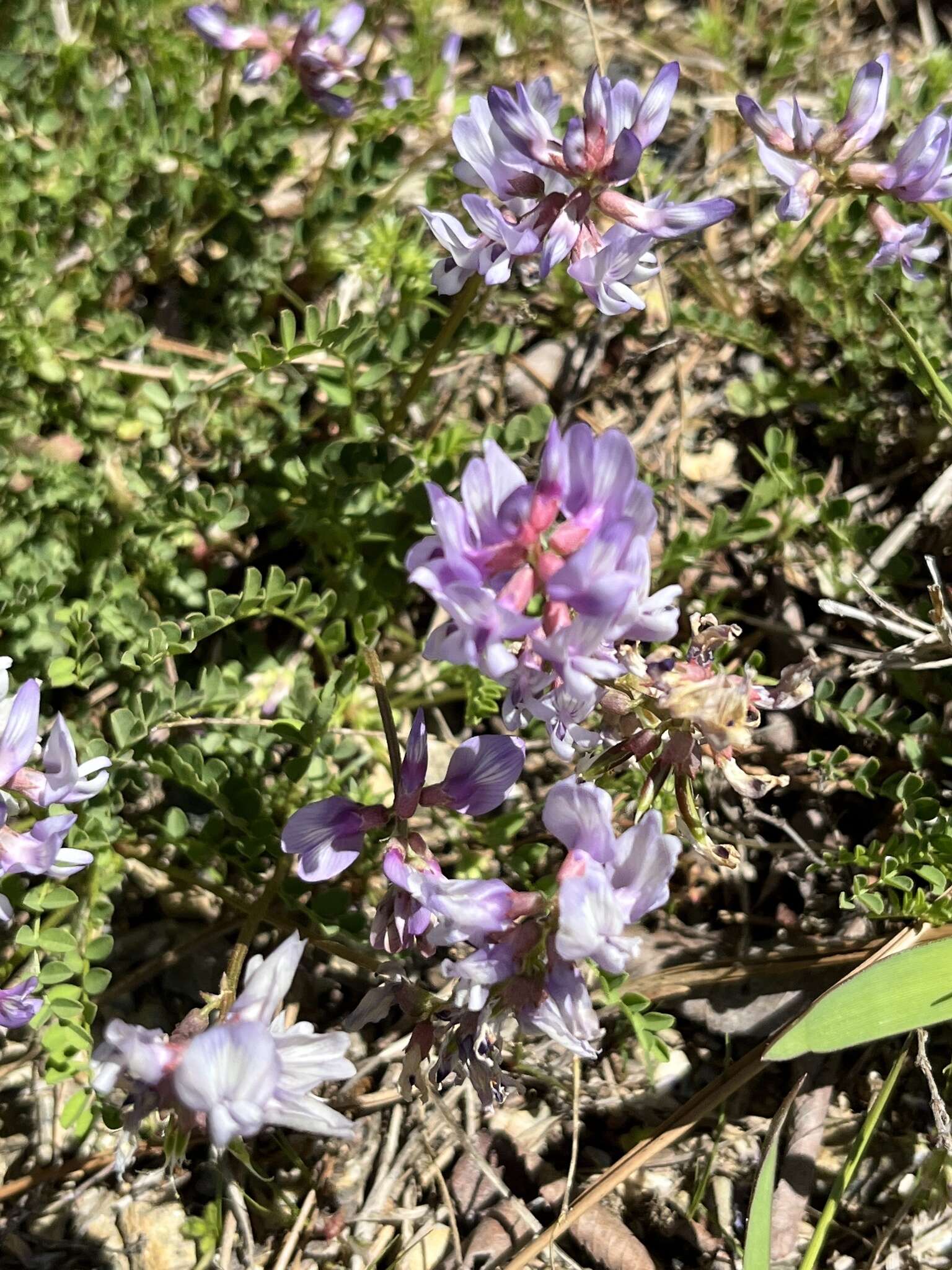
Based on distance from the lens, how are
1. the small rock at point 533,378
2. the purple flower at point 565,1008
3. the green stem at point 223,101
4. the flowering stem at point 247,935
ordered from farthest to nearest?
Result: the small rock at point 533,378 < the green stem at point 223,101 < the flowering stem at point 247,935 < the purple flower at point 565,1008

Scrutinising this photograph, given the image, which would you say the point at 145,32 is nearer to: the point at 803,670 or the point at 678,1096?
the point at 803,670

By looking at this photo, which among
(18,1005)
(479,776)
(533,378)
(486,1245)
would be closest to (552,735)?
(479,776)

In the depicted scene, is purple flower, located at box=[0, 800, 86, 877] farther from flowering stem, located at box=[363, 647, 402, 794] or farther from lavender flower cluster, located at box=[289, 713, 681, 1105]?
flowering stem, located at box=[363, 647, 402, 794]

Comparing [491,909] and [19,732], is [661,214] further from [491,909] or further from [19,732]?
[19,732]

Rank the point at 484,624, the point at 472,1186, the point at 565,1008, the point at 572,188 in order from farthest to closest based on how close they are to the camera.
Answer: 1. the point at 472,1186
2. the point at 572,188
3. the point at 565,1008
4. the point at 484,624

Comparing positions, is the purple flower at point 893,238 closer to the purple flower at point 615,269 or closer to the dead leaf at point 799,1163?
the purple flower at point 615,269

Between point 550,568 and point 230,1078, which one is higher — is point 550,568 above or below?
above

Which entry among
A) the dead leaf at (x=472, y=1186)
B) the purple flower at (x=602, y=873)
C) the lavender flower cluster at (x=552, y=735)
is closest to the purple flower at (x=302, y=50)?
the lavender flower cluster at (x=552, y=735)

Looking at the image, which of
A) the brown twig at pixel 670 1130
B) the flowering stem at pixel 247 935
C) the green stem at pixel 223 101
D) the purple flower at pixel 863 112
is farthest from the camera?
the green stem at pixel 223 101

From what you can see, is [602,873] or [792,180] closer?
[602,873]
